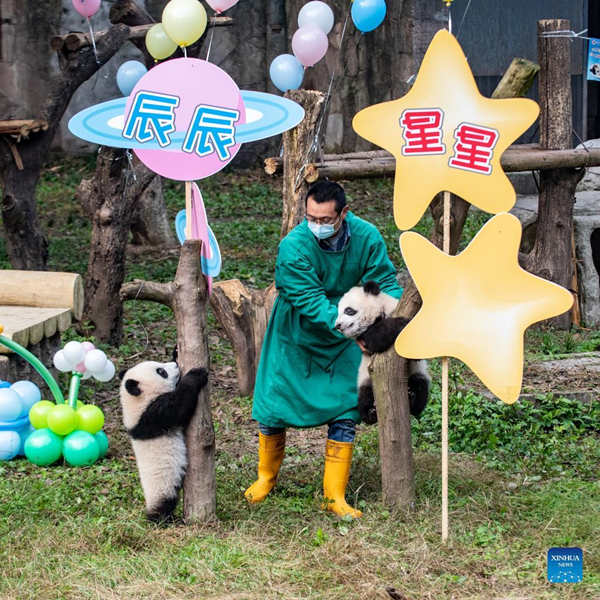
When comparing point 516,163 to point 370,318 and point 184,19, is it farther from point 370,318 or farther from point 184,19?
point 184,19

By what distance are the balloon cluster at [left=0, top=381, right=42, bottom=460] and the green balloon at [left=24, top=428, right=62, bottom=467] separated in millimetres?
90

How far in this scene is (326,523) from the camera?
13.5 feet

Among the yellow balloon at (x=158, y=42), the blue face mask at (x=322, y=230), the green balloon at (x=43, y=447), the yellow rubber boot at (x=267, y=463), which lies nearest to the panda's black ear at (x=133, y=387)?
the yellow rubber boot at (x=267, y=463)

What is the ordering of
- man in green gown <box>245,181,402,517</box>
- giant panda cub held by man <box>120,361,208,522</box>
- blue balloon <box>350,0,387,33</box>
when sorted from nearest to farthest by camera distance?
1. giant panda cub held by man <box>120,361,208,522</box>
2. man in green gown <box>245,181,402,517</box>
3. blue balloon <box>350,0,387,33</box>

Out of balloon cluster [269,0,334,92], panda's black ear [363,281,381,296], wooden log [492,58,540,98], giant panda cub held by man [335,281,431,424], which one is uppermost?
balloon cluster [269,0,334,92]

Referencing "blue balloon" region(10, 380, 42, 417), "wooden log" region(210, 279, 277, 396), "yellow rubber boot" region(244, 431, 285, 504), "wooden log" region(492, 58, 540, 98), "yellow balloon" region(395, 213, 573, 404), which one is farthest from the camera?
"wooden log" region(210, 279, 277, 396)

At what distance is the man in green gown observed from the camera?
167 inches

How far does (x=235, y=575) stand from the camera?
3.61 metres

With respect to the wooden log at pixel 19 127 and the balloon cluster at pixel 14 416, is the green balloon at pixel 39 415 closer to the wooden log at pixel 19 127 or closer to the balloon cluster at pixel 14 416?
the balloon cluster at pixel 14 416

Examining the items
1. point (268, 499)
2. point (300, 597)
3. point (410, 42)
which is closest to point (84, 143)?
point (410, 42)

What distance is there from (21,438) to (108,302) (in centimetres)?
191

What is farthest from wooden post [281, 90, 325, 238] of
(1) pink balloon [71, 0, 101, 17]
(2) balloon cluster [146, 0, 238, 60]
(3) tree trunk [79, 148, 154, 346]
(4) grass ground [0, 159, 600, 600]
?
(2) balloon cluster [146, 0, 238, 60]

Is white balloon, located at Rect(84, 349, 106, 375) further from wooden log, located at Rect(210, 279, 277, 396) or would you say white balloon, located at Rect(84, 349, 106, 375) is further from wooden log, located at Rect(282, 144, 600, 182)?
wooden log, located at Rect(282, 144, 600, 182)

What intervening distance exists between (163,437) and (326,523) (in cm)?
77
